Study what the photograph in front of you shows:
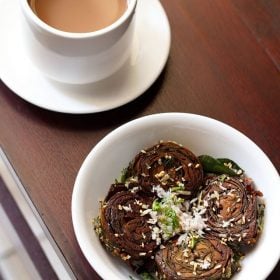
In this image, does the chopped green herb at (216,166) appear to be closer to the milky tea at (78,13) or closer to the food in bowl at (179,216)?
the food in bowl at (179,216)

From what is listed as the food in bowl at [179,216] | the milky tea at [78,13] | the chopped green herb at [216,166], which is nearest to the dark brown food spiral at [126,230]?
the food in bowl at [179,216]

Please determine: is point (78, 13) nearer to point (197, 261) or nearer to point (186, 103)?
point (186, 103)

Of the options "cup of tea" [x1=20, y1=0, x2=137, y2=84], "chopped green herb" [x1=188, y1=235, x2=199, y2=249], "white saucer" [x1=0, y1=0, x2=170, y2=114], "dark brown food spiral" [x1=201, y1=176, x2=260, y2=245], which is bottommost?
"chopped green herb" [x1=188, y1=235, x2=199, y2=249]

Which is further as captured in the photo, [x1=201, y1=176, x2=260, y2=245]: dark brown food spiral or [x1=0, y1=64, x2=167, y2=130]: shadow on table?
[x1=0, y1=64, x2=167, y2=130]: shadow on table

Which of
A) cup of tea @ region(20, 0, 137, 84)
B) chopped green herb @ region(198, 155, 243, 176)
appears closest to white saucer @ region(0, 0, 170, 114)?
cup of tea @ region(20, 0, 137, 84)

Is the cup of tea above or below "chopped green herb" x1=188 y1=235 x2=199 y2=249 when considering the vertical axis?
above

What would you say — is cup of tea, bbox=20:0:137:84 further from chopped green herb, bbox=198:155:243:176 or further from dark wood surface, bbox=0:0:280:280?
chopped green herb, bbox=198:155:243:176

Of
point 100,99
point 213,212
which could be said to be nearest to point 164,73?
point 100,99
